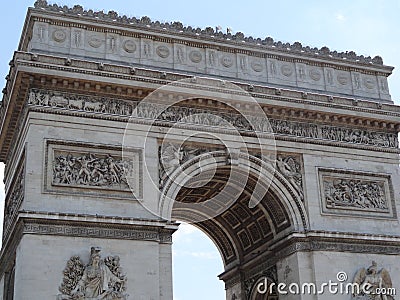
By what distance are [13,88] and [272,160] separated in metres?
8.43

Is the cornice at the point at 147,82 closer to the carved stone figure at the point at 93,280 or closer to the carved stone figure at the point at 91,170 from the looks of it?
the carved stone figure at the point at 91,170

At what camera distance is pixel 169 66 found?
2314 centimetres

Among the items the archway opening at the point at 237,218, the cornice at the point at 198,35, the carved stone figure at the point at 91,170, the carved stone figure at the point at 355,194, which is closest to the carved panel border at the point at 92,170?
the carved stone figure at the point at 91,170

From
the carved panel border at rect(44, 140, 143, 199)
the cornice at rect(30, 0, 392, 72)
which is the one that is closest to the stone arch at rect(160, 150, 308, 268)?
the carved panel border at rect(44, 140, 143, 199)

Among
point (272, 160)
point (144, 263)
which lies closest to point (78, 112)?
point (144, 263)

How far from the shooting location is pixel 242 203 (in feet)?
82.5

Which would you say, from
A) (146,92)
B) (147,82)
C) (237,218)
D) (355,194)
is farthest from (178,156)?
(355,194)

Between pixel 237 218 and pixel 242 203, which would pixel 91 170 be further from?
pixel 237 218

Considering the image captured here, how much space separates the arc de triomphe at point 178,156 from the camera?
20.1m

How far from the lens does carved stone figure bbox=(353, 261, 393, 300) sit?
22.3 meters

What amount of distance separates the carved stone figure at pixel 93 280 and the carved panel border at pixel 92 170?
1.91 metres

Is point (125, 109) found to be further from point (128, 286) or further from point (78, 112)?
point (128, 286)

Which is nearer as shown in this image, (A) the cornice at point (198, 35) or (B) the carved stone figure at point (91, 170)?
(B) the carved stone figure at point (91, 170)

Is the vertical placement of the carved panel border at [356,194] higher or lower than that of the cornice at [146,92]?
lower
